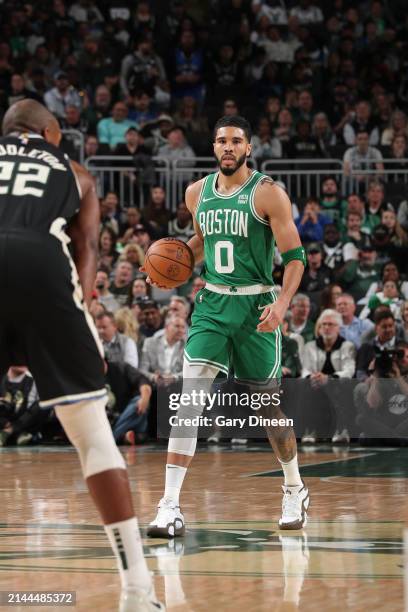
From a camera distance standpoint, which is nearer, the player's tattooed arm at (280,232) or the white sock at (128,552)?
the white sock at (128,552)

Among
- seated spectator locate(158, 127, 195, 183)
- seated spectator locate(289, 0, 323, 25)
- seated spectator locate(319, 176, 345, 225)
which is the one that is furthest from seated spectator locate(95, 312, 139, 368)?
seated spectator locate(289, 0, 323, 25)

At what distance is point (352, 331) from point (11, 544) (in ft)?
22.8

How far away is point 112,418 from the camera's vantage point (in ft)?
40.0

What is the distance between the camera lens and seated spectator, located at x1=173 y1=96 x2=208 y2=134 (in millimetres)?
17031

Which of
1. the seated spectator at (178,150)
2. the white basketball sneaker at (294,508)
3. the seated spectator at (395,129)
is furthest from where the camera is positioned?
the seated spectator at (395,129)

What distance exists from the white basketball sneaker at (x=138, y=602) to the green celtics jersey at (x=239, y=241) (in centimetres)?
296

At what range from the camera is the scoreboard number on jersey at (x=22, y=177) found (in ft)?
14.9

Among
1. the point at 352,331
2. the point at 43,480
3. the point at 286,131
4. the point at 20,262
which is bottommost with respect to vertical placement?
the point at 43,480

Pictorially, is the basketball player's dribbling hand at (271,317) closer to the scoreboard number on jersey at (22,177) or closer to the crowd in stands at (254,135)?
the scoreboard number on jersey at (22,177)

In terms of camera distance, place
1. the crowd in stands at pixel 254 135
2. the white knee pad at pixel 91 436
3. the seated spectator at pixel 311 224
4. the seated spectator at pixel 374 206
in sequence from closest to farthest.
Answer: the white knee pad at pixel 91 436, the crowd in stands at pixel 254 135, the seated spectator at pixel 311 224, the seated spectator at pixel 374 206

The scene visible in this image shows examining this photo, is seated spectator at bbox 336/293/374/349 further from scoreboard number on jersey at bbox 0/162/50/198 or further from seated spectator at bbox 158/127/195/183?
scoreboard number on jersey at bbox 0/162/50/198

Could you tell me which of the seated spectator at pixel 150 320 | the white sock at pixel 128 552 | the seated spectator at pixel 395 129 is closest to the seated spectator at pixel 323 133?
the seated spectator at pixel 395 129

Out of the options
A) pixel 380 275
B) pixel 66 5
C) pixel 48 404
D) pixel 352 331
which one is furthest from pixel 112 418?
pixel 66 5

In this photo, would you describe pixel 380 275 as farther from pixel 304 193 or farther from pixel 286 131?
pixel 286 131
